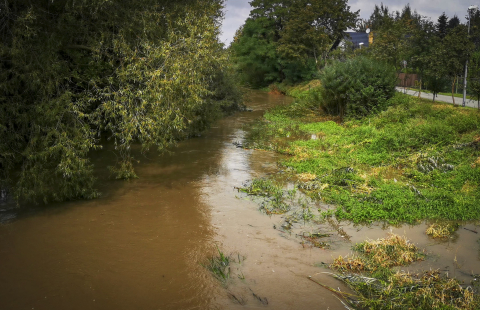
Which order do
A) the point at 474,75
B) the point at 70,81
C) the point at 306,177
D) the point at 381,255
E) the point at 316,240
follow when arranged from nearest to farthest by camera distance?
1. the point at 381,255
2. the point at 316,240
3. the point at 70,81
4. the point at 306,177
5. the point at 474,75

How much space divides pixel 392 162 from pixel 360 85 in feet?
26.7

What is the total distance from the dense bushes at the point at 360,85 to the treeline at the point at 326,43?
3187 mm

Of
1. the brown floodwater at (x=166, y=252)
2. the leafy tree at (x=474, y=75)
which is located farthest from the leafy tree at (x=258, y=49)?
the brown floodwater at (x=166, y=252)

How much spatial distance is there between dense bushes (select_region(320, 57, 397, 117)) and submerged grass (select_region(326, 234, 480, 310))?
43.5 ft

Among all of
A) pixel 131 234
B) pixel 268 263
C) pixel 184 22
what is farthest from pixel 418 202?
pixel 184 22

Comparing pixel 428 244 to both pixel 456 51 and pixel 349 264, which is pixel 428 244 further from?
pixel 456 51

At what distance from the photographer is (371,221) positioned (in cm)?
841

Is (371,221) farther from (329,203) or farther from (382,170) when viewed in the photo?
(382,170)

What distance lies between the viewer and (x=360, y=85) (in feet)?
64.1

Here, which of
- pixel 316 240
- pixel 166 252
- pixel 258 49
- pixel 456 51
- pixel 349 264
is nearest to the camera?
pixel 349 264

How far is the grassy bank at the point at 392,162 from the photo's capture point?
29.1 ft

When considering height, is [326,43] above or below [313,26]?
below

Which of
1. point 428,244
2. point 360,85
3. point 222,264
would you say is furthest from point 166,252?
point 360,85

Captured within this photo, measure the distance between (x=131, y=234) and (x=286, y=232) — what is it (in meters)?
3.04
